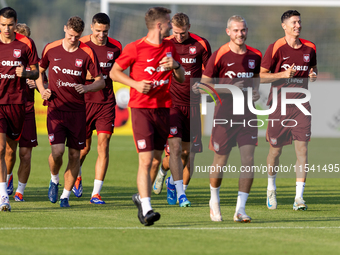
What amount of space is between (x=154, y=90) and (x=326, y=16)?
28.4 m

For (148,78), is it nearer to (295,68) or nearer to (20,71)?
(20,71)

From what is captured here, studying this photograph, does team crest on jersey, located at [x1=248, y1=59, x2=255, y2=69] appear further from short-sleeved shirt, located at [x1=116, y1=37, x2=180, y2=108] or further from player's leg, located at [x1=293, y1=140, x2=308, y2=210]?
player's leg, located at [x1=293, y1=140, x2=308, y2=210]

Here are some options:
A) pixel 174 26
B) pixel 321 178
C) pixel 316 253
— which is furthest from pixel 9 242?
pixel 321 178

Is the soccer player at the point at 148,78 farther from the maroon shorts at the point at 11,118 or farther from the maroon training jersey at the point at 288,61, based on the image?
the maroon training jersey at the point at 288,61

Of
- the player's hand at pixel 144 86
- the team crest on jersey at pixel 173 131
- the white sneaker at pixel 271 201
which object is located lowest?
the white sneaker at pixel 271 201

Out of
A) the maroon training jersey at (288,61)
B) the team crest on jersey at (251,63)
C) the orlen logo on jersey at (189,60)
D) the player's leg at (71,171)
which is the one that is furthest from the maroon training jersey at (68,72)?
the maroon training jersey at (288,61)

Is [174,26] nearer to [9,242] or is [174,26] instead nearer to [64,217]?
[64,217]

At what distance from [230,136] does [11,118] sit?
301 cm

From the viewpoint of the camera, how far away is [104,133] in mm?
9406

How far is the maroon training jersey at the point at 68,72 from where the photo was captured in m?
8.59

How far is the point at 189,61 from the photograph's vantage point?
31.3 feet

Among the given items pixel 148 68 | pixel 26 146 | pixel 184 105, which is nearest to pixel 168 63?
pixel 148 68

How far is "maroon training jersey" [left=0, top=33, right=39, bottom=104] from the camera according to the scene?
8.25 meters

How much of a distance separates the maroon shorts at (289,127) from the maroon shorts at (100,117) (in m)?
2.41
